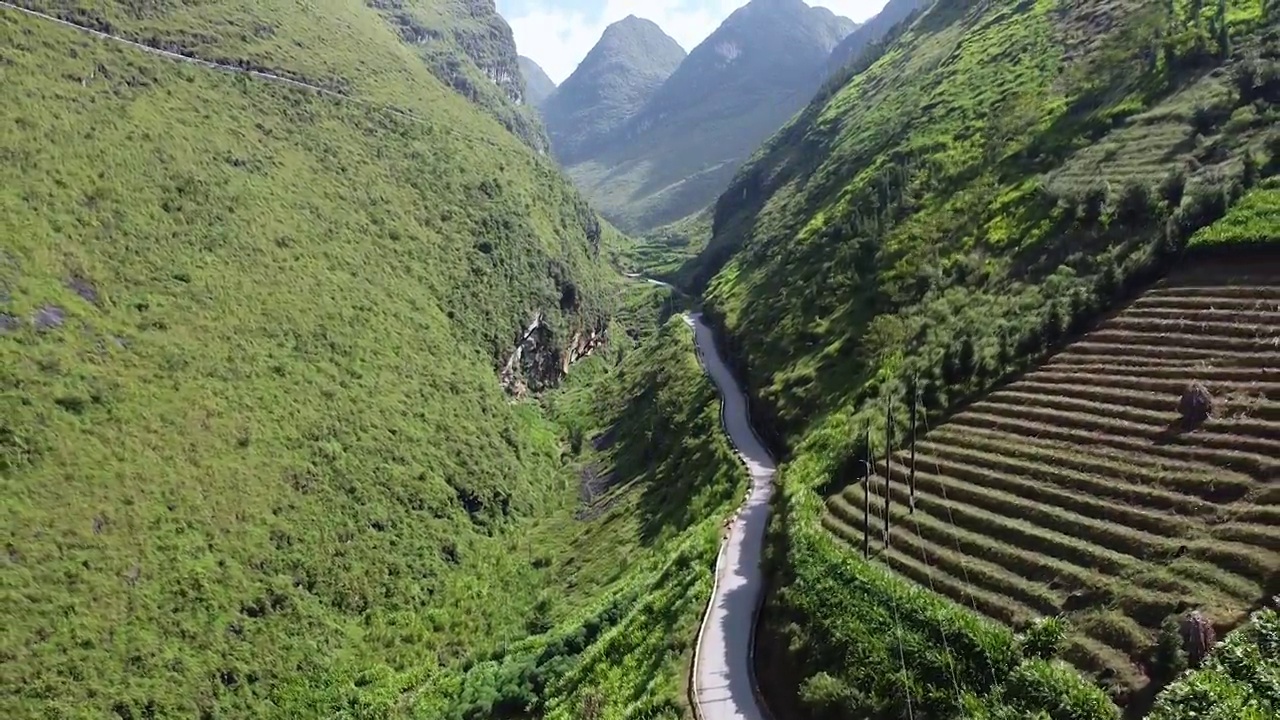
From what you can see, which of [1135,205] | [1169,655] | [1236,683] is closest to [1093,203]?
[1135,205]

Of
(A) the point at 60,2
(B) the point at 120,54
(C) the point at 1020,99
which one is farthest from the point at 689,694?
(A) the point at 60,2

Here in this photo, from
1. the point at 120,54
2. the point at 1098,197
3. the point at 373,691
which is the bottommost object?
the point at 373,691

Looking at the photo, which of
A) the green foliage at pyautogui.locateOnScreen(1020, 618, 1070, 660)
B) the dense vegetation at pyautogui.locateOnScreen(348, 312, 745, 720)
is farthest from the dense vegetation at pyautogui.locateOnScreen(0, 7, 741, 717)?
the green foliage at pyautogui.locateOnScreen(1020, 618, 1070, 660)

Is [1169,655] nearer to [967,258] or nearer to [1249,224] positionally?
[1249,224]

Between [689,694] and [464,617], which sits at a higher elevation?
[689,694]

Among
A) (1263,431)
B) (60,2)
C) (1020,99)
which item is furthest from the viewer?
(60,2)

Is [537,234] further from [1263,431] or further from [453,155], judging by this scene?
[1263,431]

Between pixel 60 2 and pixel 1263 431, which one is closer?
pixel 1263 431

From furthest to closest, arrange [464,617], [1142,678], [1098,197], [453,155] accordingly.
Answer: [453,155] → [464,617] → [1098,197] → [1142,678]

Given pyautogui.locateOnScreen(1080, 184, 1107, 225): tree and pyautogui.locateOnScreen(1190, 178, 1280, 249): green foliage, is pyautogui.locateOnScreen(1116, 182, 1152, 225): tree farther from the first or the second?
pyautogui.locateOnScreen(1190, 178, 1280, 249): green foliage
